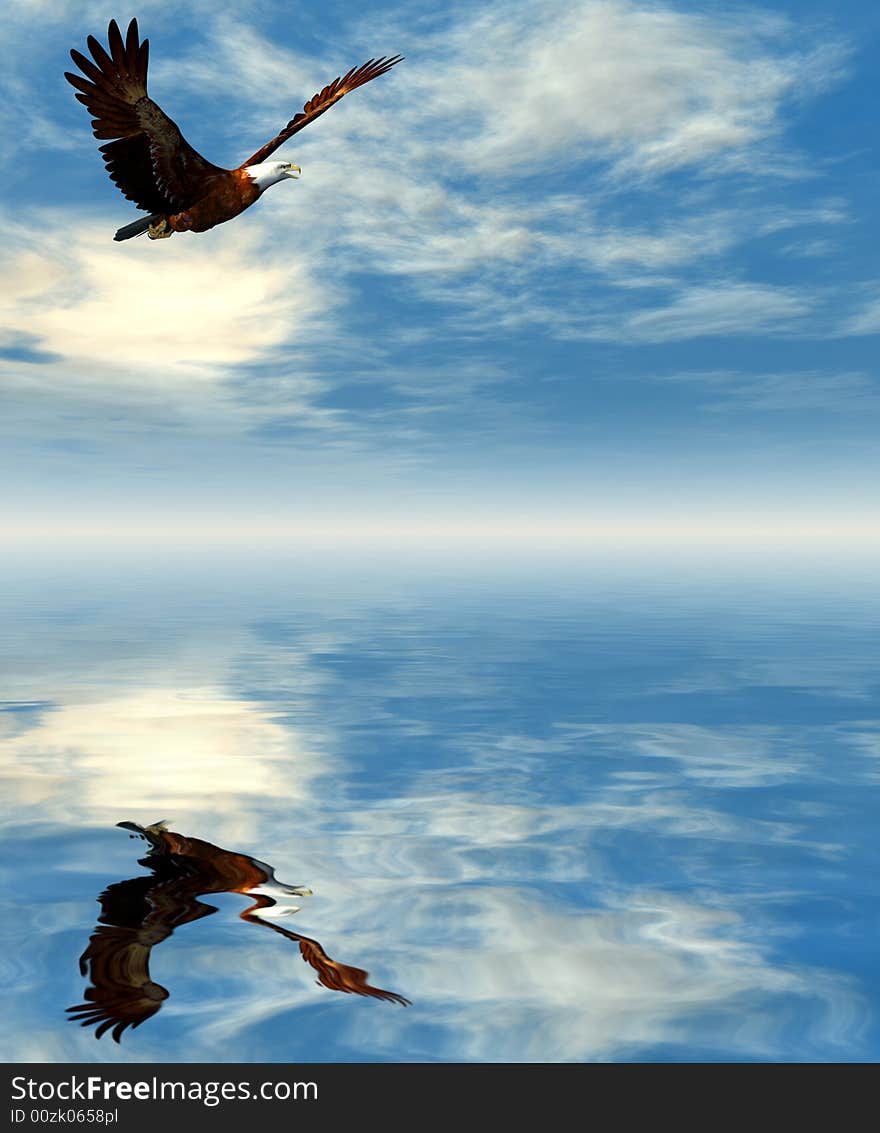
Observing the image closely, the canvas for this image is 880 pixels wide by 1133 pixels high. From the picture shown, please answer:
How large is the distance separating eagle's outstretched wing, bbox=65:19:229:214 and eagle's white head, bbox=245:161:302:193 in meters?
0.68

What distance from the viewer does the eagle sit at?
12203mm

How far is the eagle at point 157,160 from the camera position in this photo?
1220cm

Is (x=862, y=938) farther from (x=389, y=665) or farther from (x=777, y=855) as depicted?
(x=389, y=665)

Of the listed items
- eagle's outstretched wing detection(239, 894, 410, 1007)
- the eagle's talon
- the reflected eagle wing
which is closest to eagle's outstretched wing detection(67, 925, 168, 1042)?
eagle's outstretched wing detection(239, 894, 410, 1007)

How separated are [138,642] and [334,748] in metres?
47.6

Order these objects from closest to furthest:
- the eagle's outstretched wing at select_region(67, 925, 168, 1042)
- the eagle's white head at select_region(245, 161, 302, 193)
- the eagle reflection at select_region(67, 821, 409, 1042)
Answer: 1. the eagle's outstretched wing at select_region(67, 925, 168, 1042)
2. the eagle's white head at select_region(245, 161, 302, 193)
3. the eagle reflection at select_region(67, 821, 409, 1042)

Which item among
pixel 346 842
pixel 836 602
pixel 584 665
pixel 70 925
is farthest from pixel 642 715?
pixel 836 602

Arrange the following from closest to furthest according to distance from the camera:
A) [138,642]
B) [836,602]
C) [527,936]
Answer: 1. [527,936]
2. [138,642]
3. [836,602]

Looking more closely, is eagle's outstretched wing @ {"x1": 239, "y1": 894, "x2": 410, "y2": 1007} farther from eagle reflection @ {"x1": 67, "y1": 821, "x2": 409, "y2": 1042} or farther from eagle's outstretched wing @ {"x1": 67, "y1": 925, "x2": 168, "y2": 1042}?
eagle's outstretched wing @ {"x1": 67, "y1": 925, "x2": 168, "y2": 1042}

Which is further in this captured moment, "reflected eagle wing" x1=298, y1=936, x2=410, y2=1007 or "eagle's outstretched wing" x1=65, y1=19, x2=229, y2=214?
"reflected eagle wing" x1=298, y1=936, x2=410, y2=1007

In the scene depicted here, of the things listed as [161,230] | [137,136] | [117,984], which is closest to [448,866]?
[117,984]

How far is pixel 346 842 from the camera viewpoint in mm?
23828

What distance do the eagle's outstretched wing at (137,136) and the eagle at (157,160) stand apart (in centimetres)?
1

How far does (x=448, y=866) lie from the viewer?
2169 centimetres
